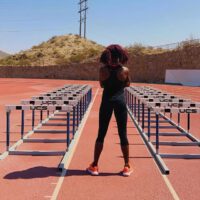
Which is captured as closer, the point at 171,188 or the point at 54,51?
the point at 171,188

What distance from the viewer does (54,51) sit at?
106750 millimetres

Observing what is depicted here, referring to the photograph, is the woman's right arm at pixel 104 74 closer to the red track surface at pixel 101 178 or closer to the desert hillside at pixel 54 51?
the red track surface at pixel 101 178

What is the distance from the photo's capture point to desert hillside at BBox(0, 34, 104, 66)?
10100 cm

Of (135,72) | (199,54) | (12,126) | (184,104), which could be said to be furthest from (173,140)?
(135,72)

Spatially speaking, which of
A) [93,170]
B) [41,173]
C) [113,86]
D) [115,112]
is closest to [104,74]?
[113,86]

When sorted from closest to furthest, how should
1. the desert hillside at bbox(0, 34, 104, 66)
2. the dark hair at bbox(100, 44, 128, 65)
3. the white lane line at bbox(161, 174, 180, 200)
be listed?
the white lane line at bbox(161, 174, 180, 200) < the dark hair at bbox(100, 44, 128, 65) < the desert hillside at bbox(0, 34, 104, 66)

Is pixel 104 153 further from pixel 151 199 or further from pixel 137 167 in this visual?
pixel 151 199

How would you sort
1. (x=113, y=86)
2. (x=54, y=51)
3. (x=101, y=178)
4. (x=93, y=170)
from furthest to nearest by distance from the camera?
(x=54, y=51) → (x=93, y=170) → (x=113, y=86) → (x=101, y=178)

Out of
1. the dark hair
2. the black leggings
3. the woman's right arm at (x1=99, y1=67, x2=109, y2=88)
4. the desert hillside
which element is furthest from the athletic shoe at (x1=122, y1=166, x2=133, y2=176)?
the desert hillside

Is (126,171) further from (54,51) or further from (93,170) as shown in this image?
(54,51)

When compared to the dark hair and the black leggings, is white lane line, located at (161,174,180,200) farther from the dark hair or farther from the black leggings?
the dark hair

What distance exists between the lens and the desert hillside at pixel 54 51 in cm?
Result: 10100

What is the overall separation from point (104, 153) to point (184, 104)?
2176mm

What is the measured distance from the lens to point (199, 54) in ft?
168
